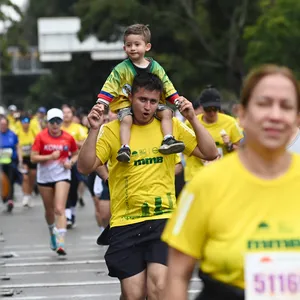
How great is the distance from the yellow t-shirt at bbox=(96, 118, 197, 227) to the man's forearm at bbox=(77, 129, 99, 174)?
18 centimetres

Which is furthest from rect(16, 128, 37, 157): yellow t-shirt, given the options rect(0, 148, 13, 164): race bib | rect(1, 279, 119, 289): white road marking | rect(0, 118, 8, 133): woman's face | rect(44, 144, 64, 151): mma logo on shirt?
rect(1, 279, 119, 289): white road marking

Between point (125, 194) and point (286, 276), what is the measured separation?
3.72 m

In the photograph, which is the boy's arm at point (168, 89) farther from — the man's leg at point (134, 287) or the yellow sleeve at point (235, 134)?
the yellow sleeve at point (235, 134)

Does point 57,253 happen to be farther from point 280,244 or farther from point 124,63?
point 280,244

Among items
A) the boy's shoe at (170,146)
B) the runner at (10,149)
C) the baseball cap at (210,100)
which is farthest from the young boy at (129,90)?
the runner at (10,149)

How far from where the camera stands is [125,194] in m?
8.02

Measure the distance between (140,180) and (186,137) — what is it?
66cm

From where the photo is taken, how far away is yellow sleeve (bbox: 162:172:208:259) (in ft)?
14.6

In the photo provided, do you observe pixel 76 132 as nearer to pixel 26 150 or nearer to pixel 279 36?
pixel 26 150

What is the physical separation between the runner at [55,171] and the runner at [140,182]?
6650 mm

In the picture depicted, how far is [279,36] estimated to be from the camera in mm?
39656

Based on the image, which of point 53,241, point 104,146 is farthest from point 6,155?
point 104,146

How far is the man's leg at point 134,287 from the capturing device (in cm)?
764

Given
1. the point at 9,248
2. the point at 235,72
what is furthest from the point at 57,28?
the point at 9,248
